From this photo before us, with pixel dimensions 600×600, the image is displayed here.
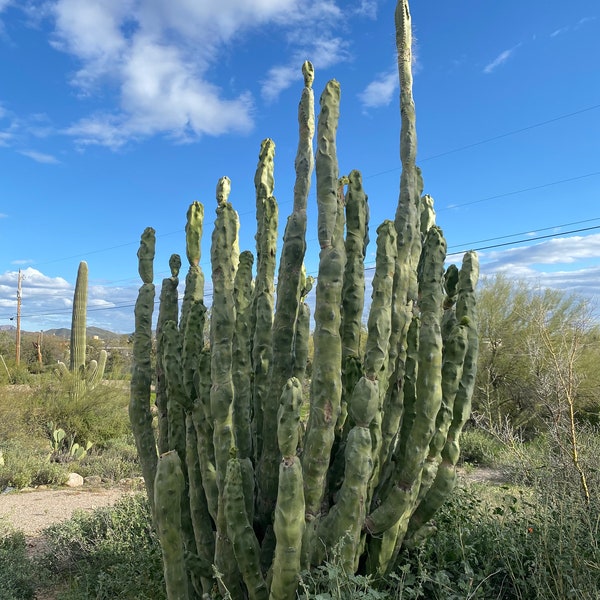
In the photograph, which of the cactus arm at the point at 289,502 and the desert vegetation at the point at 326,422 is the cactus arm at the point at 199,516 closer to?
the desert vegetation at the point at 326,422

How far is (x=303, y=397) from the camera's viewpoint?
3531 mm

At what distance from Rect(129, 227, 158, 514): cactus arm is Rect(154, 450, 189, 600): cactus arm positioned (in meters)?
0.70

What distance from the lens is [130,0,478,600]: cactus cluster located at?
Result: 2893 mm

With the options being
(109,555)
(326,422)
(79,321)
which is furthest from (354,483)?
(79,321)

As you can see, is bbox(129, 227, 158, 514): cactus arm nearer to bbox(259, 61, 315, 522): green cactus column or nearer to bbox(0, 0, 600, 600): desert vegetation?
bbox(0, 0, 600, 600): desert vegetation

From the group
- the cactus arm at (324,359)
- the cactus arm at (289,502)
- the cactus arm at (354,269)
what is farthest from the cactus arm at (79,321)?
the cactus arm at (289,502)

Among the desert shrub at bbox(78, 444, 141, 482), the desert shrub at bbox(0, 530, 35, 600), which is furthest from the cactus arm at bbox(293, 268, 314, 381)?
the desert shrub at bbox(78, 444, 141, 482)

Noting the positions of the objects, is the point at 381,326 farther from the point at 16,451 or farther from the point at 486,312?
the point at 486,312

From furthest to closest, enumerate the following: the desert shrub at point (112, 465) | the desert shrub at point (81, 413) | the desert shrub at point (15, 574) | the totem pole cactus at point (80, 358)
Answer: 1. the totem pole cactus at point (80, 358)
2. the desert shrub at point (81, 413)
3. the desert shrub at point (112, 465)
4. the desert shrub at point (15, 574)

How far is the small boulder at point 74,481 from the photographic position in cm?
972

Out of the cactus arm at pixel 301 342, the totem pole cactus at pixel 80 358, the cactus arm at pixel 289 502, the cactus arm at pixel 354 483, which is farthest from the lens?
the totem pole cactus at pixel 80 358

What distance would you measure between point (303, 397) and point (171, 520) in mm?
1052

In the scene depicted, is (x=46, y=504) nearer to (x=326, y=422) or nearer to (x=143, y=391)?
(x=143, y=391)

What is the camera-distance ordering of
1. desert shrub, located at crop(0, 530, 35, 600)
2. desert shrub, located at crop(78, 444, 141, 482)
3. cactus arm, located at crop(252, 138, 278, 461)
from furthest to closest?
desert shrub, located at crop(78, 444, 141, 482) → desert shrub, located at crop(0, 530, 35, 600) → cactus arm, located at crop(252, 138, 278, 461)
